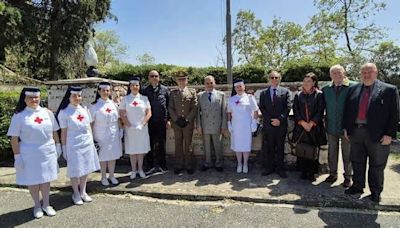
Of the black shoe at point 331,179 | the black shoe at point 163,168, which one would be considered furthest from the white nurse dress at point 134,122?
the black shoe at point 331,179

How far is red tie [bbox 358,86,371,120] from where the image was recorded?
4.53 m

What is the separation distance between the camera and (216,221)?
4.09 m

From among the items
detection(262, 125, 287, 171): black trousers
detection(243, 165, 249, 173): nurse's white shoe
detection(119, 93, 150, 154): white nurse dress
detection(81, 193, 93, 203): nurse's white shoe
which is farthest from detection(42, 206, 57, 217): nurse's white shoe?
detection(262, 125, 287, 171): black trousers

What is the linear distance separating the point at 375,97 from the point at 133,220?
10.9ft

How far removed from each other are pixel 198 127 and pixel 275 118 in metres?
1.34

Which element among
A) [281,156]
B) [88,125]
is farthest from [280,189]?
[88,125]

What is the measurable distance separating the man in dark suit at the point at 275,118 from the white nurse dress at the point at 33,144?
323 centimetres

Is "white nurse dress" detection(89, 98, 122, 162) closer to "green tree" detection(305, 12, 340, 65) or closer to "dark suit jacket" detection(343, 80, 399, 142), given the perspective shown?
"dark suit jacket" detection(343, 80, 399, 142)

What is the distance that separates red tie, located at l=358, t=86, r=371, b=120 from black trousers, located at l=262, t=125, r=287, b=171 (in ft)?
4.29

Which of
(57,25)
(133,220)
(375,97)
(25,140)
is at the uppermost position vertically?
(57,25)

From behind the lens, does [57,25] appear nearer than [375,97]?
No

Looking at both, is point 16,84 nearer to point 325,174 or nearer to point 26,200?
point 26,200

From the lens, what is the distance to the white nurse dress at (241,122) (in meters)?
5.87

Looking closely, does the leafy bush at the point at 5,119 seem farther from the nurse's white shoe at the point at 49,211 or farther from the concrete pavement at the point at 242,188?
the nurse's white shoe at the point at 49,211
